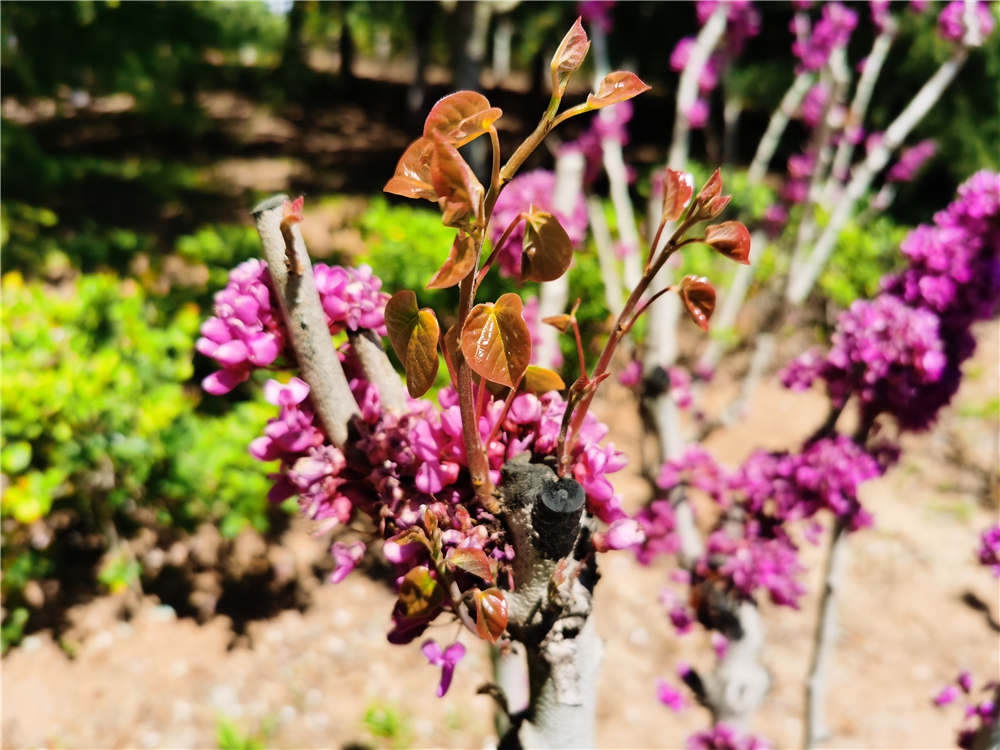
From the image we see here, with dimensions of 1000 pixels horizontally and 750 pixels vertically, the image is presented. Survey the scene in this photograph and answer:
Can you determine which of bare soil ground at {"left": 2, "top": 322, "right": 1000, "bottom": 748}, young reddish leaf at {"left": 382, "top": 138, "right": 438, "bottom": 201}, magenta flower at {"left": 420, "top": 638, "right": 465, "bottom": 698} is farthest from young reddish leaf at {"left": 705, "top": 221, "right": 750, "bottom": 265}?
bare soil ground at {"left": 2, "top": 322, "right": 1000, "bottom": 748}

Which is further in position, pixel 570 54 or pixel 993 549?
pixel 993 549

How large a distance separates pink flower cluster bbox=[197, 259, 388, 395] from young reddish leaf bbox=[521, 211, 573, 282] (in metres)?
0.34

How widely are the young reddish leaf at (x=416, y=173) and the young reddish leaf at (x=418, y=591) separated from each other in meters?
0.46

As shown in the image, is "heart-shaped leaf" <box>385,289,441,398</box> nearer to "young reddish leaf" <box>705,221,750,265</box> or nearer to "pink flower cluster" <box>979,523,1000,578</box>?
"young reddish leaf" <box>705,221,750,265</box>

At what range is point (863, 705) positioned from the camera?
10.3ft

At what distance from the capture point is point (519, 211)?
1.70 m

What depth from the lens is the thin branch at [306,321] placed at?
787mm

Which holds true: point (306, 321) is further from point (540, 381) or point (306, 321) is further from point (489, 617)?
point (489, 617)

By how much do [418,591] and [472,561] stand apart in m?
0.09

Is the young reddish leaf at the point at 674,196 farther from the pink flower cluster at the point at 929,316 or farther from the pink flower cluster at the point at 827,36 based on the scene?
the pink flower cluster at the point at 827,36

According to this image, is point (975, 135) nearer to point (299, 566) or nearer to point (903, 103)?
point (903, 103)

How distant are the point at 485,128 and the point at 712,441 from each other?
182 inches

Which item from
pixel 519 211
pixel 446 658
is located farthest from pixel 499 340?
pixel 519 211

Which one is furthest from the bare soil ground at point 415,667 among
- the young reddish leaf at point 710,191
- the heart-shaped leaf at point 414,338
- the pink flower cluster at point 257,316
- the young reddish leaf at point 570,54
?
the young reddish leaf at point 570,54
